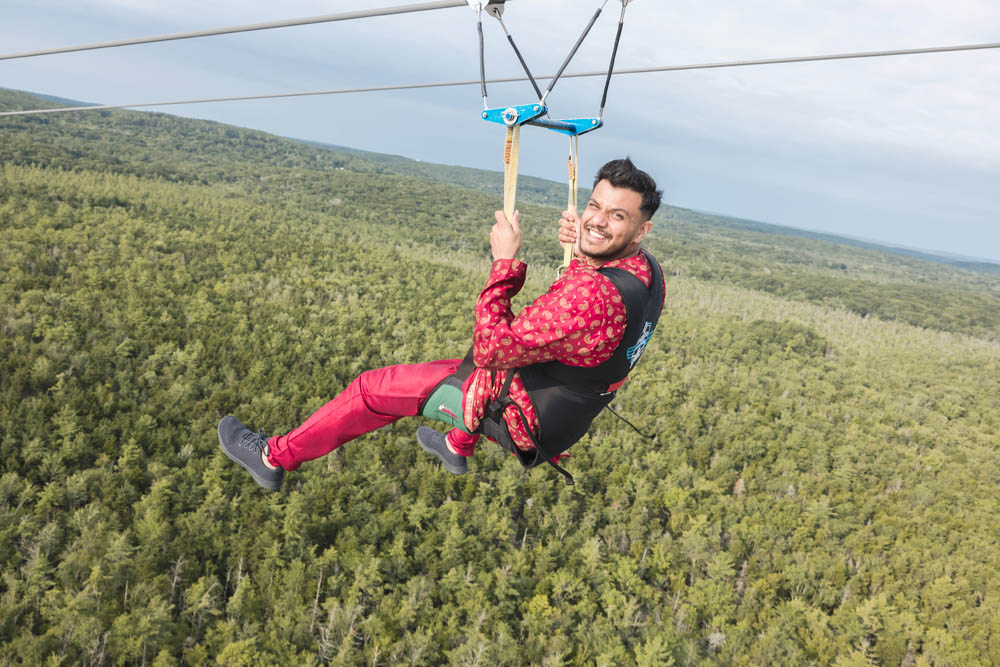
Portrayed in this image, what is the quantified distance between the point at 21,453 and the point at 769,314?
2670 inches

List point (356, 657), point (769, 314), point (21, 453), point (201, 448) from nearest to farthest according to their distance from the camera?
point (356, 657)
point (21, 453)
point (201, 448)
point (769, 314)

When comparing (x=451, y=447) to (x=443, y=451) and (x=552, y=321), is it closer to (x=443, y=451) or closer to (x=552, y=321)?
(x=443, y=451)

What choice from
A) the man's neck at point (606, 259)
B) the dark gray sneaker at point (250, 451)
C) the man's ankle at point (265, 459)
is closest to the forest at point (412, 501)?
the dark gray sneaker at point (250, 451)

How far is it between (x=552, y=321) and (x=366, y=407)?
6.04 ft

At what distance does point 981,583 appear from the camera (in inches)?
835

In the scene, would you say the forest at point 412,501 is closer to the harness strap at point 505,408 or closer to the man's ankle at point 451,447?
the man's ankle at point 451,447

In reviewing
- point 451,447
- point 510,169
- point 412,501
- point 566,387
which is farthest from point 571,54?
point 412,501

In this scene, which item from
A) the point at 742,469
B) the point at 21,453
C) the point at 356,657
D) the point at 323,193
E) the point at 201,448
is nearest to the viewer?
the point at 356,657

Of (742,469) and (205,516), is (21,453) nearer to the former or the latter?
(205,516)

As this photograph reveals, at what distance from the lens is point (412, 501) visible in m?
21.0

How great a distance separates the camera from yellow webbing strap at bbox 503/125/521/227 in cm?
337

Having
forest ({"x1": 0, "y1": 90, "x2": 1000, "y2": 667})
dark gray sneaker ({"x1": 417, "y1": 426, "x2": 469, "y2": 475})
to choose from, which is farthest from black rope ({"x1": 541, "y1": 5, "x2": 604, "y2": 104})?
forest ({"x1": 0, "y1": 90, "x2": 1000, "y2": 667})

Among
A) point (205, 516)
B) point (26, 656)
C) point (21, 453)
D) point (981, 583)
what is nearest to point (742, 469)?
point (981, 583)

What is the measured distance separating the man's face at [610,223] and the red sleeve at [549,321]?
0.87 feet
